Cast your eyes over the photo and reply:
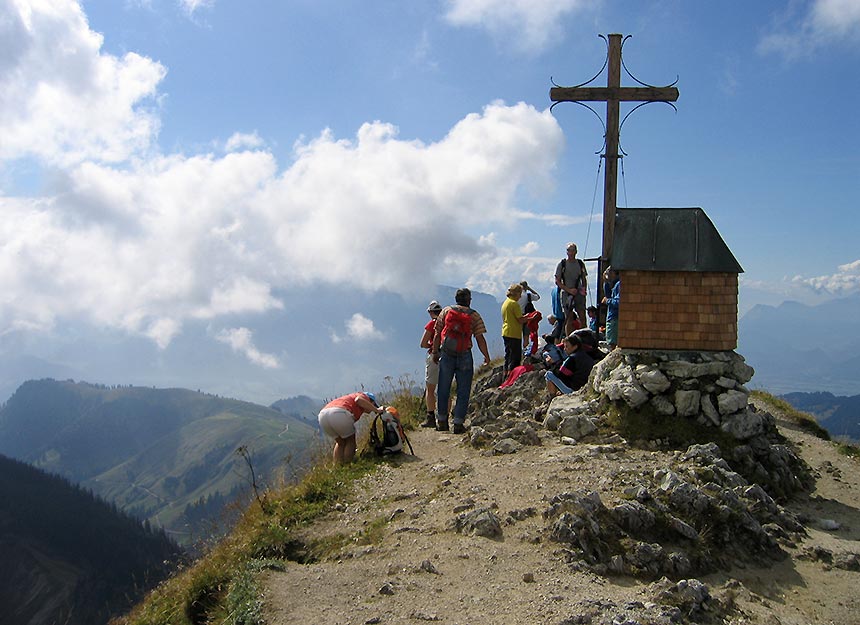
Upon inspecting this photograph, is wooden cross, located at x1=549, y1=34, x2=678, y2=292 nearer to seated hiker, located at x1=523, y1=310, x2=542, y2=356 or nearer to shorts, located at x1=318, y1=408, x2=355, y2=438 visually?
seated hiker, located at x1=523, y1=310, x2=542, y2=356

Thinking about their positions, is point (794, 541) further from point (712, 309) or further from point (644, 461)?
point (712, 309)

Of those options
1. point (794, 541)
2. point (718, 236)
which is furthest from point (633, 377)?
point (794, 541)

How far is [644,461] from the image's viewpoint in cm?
841

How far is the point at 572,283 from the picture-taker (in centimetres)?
1452

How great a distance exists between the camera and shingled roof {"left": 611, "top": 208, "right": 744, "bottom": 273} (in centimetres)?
1002

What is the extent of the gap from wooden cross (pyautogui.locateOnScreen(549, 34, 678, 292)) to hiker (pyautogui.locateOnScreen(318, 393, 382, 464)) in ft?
20.1

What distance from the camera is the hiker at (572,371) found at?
11.7m

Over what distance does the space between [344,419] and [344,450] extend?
0.61 m

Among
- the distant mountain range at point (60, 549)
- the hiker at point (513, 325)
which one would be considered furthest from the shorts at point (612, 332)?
the distant mountain range at point (60, 549)

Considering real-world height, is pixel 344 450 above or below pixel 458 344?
below

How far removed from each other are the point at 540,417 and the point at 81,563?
143 metres

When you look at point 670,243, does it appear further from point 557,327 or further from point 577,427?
point 557,327

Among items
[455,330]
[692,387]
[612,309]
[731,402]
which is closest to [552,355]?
[612,309]

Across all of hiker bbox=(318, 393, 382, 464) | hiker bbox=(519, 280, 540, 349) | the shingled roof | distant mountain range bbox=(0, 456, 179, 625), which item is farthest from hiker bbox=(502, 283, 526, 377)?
distant mountain range bbox=(0, 456, 179, 625)
